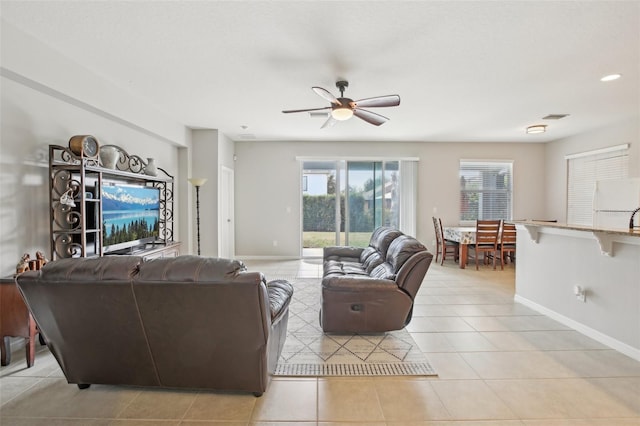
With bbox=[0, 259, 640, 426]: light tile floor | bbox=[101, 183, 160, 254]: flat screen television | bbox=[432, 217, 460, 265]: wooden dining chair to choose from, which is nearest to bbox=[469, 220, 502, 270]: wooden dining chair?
bbox=[432, 217, 460, 265]: wooden dining chair

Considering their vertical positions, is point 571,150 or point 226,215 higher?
point 571,150

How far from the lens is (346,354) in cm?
249

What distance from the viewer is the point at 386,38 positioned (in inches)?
Answer: 96.8

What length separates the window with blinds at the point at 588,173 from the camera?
502cm

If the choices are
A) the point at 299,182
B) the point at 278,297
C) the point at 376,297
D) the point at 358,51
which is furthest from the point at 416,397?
the point at 299,182

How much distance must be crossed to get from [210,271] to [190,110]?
351cm

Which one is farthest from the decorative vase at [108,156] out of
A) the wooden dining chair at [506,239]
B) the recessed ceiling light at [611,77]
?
the wooden dining chair at [506,239]

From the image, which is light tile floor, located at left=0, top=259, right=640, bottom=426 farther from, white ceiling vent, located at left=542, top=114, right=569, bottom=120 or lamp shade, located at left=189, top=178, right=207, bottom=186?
white ceiling vent, located at left=542, top=114, right=569, bottom=120

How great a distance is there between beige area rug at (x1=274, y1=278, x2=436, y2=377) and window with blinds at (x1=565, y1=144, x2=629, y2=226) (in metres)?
4.99

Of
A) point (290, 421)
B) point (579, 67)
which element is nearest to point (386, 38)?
point (579, 67)

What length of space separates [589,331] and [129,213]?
16.6ft

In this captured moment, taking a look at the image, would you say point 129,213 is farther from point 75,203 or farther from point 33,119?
point 33,119

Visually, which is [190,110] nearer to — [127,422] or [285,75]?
[285,75]

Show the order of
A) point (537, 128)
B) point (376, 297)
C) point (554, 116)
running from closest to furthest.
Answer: point (376, 297) < point (554, 116) < point (537, 128)
